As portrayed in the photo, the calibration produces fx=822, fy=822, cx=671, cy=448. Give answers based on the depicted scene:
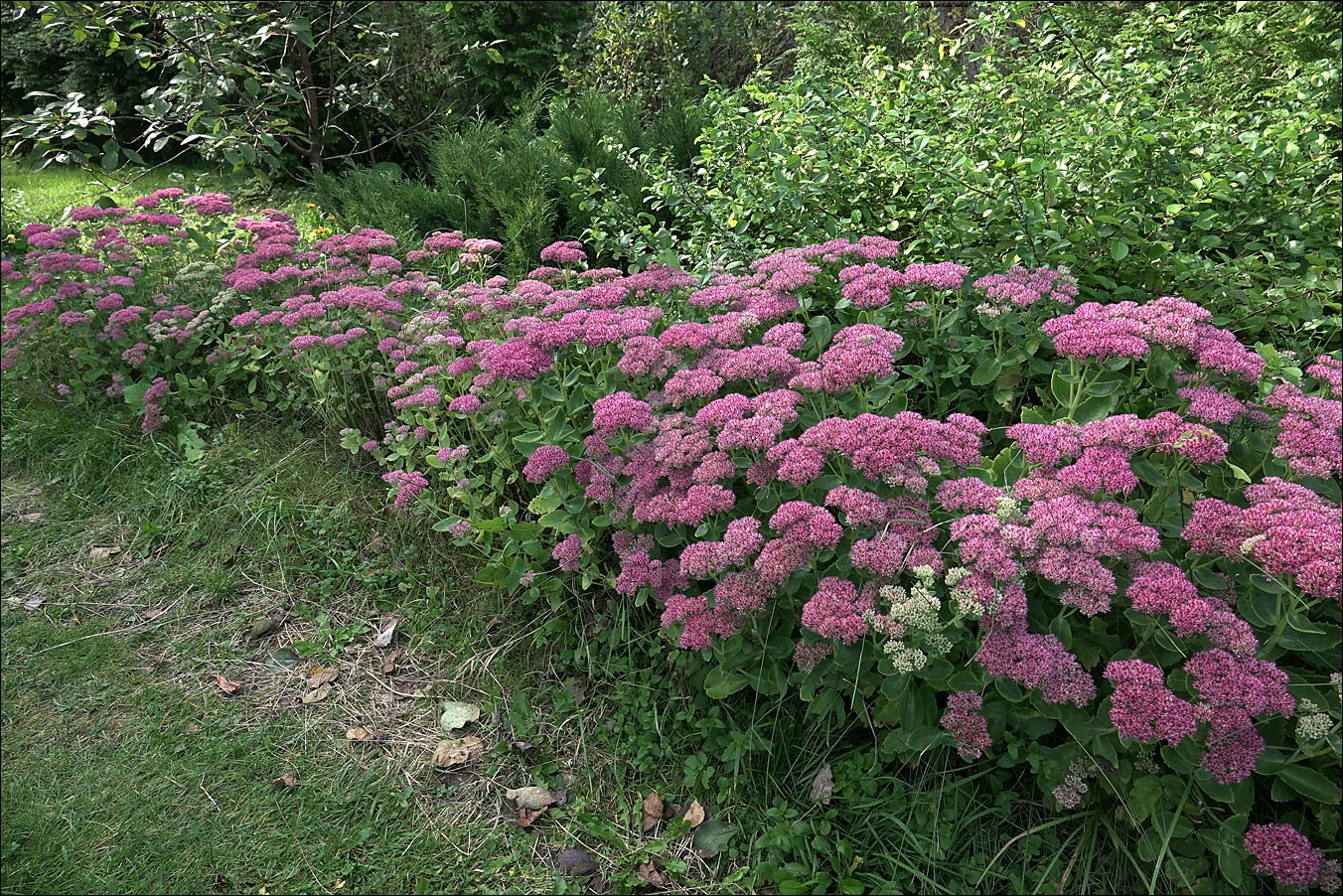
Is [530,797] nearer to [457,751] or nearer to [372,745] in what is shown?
[457,751]

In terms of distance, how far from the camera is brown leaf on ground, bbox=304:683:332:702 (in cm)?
260

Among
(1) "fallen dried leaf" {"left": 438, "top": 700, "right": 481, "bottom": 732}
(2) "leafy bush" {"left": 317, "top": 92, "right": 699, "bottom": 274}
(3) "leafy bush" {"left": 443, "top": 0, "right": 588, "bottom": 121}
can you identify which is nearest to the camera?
(1) "fallen dried leaf" {"left": 438, "top": 700, "right": 481, "bottom": 732}

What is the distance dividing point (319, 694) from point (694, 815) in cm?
129

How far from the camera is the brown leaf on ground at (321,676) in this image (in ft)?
8.72

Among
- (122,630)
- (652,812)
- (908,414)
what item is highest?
(908,414)

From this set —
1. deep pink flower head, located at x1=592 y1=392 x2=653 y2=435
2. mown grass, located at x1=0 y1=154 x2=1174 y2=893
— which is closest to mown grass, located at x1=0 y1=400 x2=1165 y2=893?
mown grass, located at x1=0 y1=154 x2=1174 y2=893

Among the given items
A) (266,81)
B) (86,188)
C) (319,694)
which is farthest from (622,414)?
(86,188)

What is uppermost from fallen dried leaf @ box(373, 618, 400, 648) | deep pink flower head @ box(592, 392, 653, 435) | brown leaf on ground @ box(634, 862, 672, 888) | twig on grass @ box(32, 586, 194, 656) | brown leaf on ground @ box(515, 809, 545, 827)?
deep pink flower head @ box(592, 392, 653, 435)

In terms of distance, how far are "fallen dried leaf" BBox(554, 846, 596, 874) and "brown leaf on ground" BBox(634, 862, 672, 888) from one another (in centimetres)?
12

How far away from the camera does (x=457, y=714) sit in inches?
98.2

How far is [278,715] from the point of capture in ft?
8.34

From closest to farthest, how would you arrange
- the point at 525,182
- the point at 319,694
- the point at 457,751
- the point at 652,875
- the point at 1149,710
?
the point at 1149,710, the point at 652,875, the point at 457,751, the point at 319,694, the point at 525,182

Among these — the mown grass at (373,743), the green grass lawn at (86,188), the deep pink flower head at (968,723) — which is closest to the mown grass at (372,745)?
the mown grass at (373,743)

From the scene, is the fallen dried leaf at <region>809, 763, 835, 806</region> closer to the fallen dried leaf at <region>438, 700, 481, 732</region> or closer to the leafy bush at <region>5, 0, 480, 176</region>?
the fallen dried leaf at <region>438, 700, 481, 732</region>
